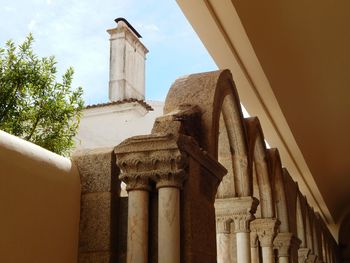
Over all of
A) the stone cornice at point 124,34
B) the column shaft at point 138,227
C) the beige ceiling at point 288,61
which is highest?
the stone cornice at point 124,34

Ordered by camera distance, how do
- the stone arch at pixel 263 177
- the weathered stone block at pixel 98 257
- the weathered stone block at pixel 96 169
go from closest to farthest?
the weathered stone block at pixel 98 257
the weathered stone block at pixel 96 169
the stone arch at pixel 263 177

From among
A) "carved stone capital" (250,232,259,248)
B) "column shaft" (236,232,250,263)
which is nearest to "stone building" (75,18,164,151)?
"carved stone capital" (250,232,259,248)

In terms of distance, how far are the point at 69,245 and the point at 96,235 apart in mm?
171

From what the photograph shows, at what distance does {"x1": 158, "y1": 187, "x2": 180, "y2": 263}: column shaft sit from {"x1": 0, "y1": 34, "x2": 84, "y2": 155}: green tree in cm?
493

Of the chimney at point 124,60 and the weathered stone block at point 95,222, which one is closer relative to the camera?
the weathered stone block at point 95,222

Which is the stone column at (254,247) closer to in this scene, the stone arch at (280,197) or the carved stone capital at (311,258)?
the stone arch at (280,197)

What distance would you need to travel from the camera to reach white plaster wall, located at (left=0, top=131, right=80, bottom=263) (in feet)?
7.74

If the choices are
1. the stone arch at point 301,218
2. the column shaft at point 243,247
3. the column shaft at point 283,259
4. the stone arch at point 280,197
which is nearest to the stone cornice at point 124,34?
the stone arch at point 301,218

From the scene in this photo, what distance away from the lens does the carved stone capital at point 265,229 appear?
18.9 feet

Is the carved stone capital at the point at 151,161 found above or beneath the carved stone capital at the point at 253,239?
above

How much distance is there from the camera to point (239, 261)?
4.88 m

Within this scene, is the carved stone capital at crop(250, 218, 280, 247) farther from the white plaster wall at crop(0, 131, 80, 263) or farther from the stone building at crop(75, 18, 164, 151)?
the stone building at crop(75, 18, 164, 151)

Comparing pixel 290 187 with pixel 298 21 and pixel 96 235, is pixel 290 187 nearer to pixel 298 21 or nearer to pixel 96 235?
pixel 298 21

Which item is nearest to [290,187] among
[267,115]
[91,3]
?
[267,115]
